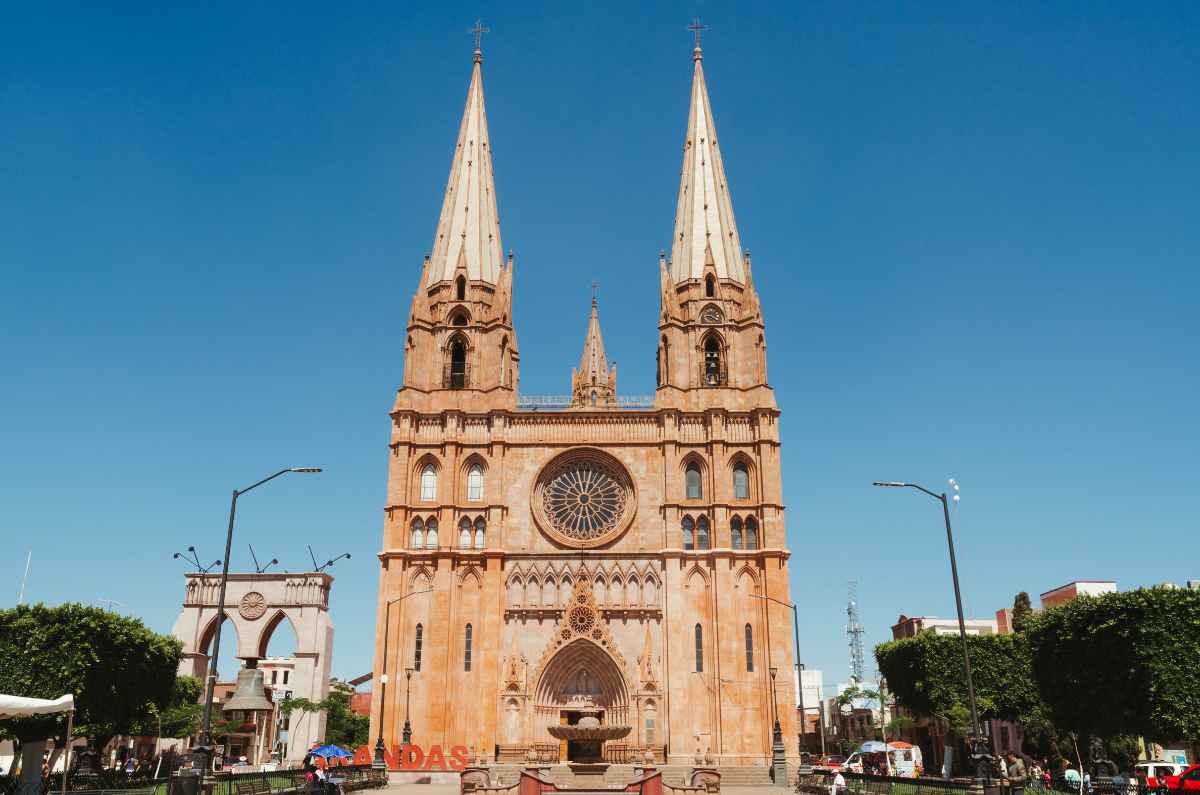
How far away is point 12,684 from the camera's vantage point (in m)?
34.5

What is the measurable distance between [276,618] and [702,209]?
40.3 m

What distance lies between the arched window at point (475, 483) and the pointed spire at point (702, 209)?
17.6 m

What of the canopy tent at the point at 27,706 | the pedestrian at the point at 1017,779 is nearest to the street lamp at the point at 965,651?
the pedestrian at the point at 1017,779

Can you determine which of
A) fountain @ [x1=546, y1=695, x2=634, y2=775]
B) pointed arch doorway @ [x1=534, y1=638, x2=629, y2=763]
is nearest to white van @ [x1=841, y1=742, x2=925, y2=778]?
pointed arch doorway @ [x1=534, y1=638, x2=629, y2=763]

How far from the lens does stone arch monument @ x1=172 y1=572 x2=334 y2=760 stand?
68.2 meters

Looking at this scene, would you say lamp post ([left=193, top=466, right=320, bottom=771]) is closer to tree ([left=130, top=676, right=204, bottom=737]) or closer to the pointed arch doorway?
the pointed arch doorway

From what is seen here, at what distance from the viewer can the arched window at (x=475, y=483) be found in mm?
57344

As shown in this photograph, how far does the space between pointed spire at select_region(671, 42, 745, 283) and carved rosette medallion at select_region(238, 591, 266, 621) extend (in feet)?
117

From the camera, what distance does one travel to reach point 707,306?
6188 centimetres

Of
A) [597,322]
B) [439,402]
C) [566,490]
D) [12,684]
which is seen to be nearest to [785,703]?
[566,490]

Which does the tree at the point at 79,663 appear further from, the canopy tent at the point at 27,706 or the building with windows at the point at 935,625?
the building with windows at the point at 935,625

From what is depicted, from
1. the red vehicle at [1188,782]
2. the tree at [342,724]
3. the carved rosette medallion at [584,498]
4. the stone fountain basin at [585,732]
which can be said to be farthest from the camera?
the tree at [342,724]

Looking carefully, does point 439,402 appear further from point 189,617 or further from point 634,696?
point 189,617

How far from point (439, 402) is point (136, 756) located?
30.0 metres
